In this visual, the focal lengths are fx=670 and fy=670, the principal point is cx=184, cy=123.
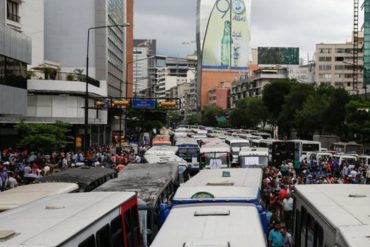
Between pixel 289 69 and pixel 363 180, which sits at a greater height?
pixel 289 69

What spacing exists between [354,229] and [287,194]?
11.7 m

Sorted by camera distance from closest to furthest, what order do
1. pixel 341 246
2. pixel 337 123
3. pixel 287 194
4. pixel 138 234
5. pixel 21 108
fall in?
pixel 341 246
pixel 138 234
pixel 287 194
pixel 21 108
pixel 337 123

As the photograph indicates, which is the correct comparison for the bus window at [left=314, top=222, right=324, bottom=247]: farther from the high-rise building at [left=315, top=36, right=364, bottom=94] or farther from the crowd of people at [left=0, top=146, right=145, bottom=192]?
the high-rise building at [left=315, top=36, right=364, bottom=94]

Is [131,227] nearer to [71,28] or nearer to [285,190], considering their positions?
[285,190]

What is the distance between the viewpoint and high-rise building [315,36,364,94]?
5797 inches

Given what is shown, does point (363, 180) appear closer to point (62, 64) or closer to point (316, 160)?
point (316, 160)

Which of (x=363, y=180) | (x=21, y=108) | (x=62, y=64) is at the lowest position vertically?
(x=363, y=180)

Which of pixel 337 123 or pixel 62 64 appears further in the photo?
pixel 62 64

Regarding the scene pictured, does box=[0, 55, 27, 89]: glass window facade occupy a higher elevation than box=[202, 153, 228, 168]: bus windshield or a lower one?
higher

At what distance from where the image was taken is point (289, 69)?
15825 cm

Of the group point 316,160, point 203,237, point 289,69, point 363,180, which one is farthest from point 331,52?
point 203,237

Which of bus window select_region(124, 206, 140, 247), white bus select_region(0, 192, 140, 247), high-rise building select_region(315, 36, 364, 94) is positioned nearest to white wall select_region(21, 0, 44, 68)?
bus window select_region(124, 206, 140, 247)

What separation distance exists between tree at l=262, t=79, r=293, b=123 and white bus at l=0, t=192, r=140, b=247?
3725 inches

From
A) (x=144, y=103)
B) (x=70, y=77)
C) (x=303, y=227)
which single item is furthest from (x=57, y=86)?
(x=303, y=227)
